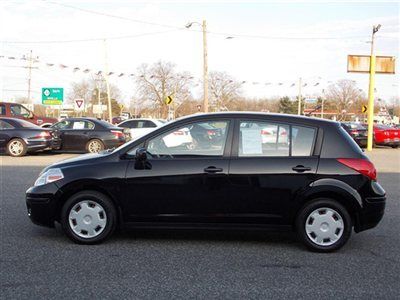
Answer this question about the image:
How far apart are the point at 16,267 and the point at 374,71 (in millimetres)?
23862

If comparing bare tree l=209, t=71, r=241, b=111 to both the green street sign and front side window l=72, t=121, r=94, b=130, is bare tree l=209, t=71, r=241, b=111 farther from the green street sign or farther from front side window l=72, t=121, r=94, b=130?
front side window l=72, t=121, r=94, b=130

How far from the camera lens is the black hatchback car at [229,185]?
5.40 metres

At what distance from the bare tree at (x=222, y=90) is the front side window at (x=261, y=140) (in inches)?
2317

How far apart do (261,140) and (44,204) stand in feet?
8.70

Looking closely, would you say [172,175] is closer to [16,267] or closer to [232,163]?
[232,163]

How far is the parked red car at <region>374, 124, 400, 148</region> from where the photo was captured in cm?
2640

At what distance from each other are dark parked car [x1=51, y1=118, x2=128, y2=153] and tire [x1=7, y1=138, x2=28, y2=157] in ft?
5.46

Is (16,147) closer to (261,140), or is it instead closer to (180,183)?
(180,183)

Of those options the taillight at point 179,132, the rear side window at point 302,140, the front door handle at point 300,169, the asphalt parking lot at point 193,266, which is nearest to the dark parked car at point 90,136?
the asphalt parking lot at point 193,266

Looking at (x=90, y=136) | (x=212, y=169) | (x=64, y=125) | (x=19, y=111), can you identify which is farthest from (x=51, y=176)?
(x=19, y=111)

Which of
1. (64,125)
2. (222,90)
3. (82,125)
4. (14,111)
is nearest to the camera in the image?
(82,125)

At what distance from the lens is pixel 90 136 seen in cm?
1811

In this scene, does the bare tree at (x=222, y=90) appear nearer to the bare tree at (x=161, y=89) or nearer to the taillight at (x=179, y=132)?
the bare tree at (x=161, y=89)

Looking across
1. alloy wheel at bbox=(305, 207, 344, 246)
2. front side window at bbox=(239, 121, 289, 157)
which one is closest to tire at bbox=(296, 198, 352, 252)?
Answer: alloy wheel at bbox=(305, 207, 344, 246)
